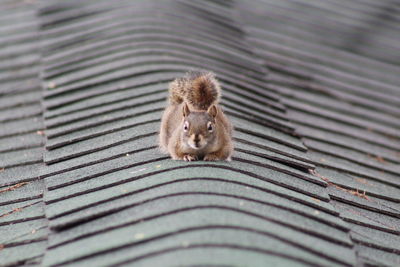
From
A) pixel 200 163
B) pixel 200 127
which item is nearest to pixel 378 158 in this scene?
pixel 200 127

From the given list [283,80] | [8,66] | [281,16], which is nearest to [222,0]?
[281,16]

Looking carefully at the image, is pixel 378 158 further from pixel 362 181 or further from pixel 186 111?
pixel 186 111

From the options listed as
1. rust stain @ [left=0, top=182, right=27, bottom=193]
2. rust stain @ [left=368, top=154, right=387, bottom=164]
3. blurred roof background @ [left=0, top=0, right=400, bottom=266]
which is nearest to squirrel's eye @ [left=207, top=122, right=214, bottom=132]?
blurred roof background @ [left=0, top=0, right=400, bottom=266]

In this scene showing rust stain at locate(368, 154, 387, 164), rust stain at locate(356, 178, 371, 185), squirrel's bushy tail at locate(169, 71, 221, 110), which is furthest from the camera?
rust stain at locate(368, 154, 387, 164)

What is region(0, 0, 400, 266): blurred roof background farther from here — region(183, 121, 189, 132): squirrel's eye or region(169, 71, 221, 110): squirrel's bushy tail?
region(169, 71, 221, 110): squirrel's bushy tail

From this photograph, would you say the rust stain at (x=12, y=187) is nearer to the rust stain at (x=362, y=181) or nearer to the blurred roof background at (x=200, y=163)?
the blurred roof background at (x=200, y=163)

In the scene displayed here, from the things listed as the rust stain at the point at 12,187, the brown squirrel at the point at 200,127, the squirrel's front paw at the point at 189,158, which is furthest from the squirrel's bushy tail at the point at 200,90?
the rust stain at the point at 12,187
